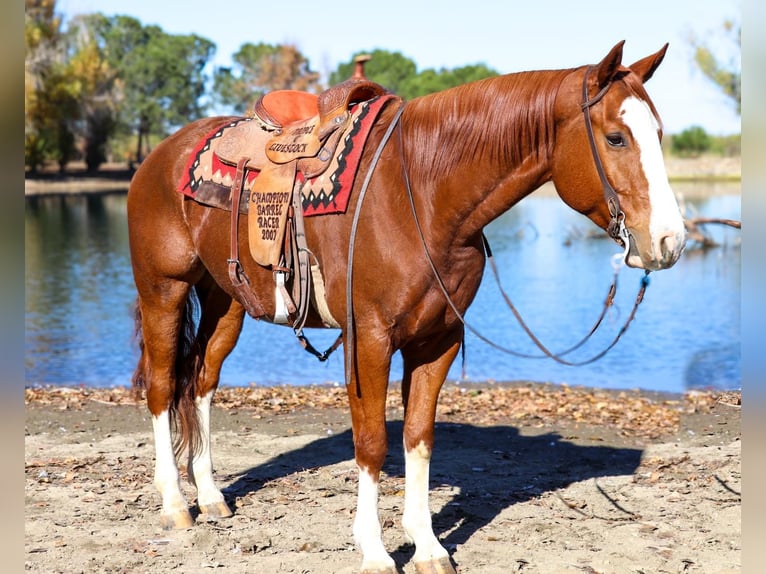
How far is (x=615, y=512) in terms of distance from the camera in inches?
200

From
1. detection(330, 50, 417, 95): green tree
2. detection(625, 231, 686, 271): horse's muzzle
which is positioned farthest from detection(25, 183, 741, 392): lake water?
detection(330, 50, 417, 95): green tree

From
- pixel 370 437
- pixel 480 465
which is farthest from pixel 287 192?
pixel 480 465

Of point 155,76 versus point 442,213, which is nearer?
point 442,213

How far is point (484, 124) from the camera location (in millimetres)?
3902

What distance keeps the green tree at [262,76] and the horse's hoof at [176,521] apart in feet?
237

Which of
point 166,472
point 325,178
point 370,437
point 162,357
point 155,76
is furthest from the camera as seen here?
point 155,76

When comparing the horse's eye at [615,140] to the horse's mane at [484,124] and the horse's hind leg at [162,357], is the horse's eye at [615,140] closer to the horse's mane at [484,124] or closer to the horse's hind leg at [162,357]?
the horse's mane at [484,124]

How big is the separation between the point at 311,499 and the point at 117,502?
1204mm

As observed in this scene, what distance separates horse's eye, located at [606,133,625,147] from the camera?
140 inches

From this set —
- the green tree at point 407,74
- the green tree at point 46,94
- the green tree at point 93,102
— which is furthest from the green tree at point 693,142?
the green tree at point 46,94

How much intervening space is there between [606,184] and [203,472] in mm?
3061

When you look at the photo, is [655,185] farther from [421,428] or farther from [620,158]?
[421,428]

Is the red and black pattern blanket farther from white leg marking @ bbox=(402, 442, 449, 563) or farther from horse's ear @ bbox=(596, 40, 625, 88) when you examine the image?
white leg marking @ bbox=(402, 442, 449, 563)

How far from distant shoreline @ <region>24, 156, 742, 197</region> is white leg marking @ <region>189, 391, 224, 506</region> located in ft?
163
